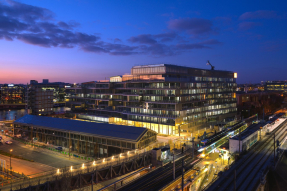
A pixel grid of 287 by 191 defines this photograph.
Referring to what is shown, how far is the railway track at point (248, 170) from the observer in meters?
31.0

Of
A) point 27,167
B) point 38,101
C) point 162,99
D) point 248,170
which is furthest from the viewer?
point 38,101

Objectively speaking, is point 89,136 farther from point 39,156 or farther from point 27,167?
point 27,167

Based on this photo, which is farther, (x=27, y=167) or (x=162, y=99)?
(x=162, y=99)

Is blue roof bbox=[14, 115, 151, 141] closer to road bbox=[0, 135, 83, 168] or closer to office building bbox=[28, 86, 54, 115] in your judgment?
road bbox=[0, 135, 83, 168]

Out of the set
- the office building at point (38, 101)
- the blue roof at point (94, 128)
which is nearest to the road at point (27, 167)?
A: the blue roof at point (94, 128)

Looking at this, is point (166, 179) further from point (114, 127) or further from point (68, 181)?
point (114, 127)

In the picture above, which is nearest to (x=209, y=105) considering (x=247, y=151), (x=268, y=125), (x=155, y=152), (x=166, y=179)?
(x=268, y=125)

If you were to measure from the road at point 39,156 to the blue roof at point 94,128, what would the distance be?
24.6 feet

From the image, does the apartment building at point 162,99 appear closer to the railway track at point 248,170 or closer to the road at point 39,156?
the railway track at point 248,170

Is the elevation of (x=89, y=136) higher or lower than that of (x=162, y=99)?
lower

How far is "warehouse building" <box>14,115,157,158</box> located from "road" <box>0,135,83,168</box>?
191 inches

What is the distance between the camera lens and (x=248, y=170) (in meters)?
36.8

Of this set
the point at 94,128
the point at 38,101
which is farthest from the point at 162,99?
the point at 38,101

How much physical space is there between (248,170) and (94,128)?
121ft
